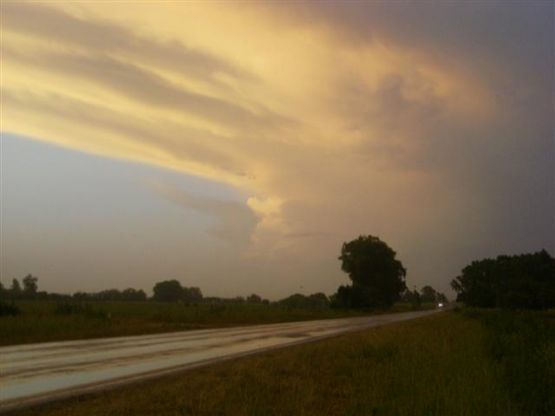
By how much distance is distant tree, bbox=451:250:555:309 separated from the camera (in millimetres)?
71188

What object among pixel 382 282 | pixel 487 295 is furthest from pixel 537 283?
pixel 382 282

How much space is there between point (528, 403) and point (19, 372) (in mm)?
12865

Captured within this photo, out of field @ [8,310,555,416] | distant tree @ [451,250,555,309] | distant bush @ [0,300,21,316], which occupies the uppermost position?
distant tree @ [451,250,555,309]

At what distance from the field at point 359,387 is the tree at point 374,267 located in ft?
304

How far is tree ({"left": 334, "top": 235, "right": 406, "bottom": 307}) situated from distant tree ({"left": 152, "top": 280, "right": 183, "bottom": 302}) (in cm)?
6760

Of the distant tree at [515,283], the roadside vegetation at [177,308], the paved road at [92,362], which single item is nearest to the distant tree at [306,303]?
the roadside vegetation at [177,308]

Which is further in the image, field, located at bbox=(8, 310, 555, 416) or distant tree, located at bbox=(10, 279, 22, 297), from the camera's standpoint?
distant tree, located at bbox=(10, 279, 22, 297)

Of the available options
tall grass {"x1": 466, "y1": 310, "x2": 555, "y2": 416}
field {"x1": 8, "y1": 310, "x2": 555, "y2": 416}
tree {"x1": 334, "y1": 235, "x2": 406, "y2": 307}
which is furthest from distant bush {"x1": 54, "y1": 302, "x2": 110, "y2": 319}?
tree {"x1": 334, "y1": 235, "x2": 406, "y2": 307}

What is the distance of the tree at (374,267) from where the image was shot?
116625 mm

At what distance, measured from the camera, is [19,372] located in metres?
18.2

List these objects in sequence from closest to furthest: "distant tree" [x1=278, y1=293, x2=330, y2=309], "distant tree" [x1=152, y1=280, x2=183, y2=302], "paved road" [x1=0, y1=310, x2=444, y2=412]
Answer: "paved road" [x1=0, y1=310, x2=444, y2=412], "distant tree" [x1=278, y1=293, x2=330, y2=309], "distant tree" [x1=152, y1=280, x2=183, y2=302]

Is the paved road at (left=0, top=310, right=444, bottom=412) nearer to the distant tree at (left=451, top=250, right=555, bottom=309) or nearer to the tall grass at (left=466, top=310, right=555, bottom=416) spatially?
the tall grass at (left=466, top=310, right=555, bottom=416)

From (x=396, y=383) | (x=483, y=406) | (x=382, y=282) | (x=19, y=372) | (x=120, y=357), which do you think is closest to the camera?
(x=483, y=406)

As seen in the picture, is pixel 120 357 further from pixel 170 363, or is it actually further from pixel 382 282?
pixel 382 282
